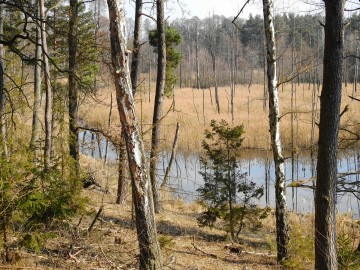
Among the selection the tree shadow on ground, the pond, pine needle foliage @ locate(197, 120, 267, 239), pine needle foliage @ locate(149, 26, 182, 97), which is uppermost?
pine needle foliage @ locate(149, 26, 182, 97)

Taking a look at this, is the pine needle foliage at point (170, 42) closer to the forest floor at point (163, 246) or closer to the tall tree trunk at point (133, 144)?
the forest floor at point (163, 246)

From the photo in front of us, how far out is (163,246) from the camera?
22.1 ft

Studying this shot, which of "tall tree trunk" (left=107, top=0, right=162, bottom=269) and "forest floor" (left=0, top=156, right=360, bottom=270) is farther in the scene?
"forest floor" (left=0, top=156, right=360, bottom=270)

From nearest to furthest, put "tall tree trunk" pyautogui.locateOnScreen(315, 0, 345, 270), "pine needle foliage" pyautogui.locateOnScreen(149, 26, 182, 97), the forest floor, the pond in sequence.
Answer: "tall tree trunk" pyautogui.locateOnScreen(315, 0, 345, 270)
the forest floor
the pond
"pine needle foliage" pyautogui.locateOnScreen(149, 26, 182, 97)

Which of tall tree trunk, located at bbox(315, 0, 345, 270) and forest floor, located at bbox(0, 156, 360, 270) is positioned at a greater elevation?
tall tree trunk, located at bbox(315, 0, 345, 270)

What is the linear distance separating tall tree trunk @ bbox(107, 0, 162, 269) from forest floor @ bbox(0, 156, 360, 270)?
14.9 inches

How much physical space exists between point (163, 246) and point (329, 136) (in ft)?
10.5

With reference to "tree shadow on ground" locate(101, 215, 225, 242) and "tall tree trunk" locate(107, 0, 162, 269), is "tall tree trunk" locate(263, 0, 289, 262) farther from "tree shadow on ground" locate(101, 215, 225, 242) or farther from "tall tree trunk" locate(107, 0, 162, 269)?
"tall tree trunk" locate(107, 0, 162, 269)

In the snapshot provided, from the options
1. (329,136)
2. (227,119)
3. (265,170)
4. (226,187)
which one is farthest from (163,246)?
(227,119)

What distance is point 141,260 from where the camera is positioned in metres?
4.67

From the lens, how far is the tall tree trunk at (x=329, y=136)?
527 centimetres

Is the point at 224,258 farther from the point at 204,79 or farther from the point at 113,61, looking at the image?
the point at 204,79

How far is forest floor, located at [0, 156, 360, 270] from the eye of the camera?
5594 mm

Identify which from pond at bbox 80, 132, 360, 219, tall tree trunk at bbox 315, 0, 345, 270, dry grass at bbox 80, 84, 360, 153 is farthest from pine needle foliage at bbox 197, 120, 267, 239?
pond at bbox 80, 132, 360, 219
